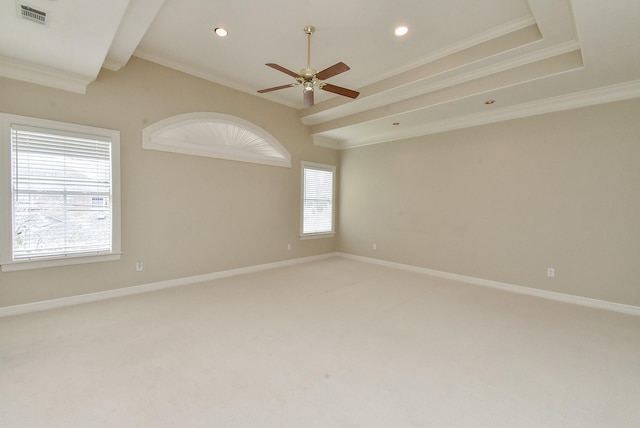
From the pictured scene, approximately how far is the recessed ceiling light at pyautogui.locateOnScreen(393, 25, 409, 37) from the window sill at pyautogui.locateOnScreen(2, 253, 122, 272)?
4466mm

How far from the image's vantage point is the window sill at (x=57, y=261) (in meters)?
3.07

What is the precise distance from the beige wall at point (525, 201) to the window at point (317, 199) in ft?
3.73

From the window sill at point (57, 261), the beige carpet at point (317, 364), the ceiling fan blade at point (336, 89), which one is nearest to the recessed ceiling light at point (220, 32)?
the ceiling fan blade at point (336, 89)

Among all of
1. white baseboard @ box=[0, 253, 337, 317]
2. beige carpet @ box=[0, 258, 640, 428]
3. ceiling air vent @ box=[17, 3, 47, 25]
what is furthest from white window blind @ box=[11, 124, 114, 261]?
ceiling air vent @ box=[17, 3, 47, 25]

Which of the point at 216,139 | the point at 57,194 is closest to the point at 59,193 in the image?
the point at 57,194

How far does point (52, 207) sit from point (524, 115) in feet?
21.4

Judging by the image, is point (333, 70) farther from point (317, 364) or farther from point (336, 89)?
point (317, 364)

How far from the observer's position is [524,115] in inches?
163

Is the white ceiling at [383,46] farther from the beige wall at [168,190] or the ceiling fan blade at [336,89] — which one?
the ceiling fan blade at [336,89]

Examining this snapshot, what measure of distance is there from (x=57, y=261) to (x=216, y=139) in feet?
8.74

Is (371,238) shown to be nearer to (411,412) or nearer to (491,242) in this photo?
(491,242)

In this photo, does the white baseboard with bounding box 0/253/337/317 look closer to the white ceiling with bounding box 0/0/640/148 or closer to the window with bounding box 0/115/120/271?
the window with bounding box 0/115/120/271

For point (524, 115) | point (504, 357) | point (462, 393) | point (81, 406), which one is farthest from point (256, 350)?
point (524, 115)

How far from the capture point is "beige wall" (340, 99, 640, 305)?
3.51 m
